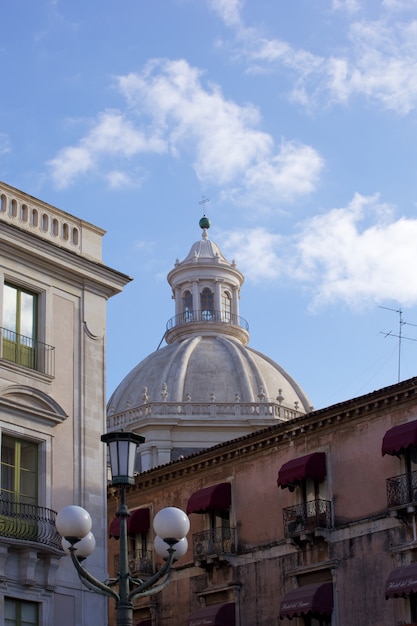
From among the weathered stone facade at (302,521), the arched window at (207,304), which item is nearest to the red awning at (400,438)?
the weathered stone facade at (302,521)

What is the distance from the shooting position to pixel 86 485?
27203 mm

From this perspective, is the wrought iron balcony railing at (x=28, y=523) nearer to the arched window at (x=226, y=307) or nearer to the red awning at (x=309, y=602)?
the red awning at (x=309, y=602)

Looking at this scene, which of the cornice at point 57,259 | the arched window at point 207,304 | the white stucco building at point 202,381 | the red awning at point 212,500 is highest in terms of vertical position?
the arched window at point 207,304

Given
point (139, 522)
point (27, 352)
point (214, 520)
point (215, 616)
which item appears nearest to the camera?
point (27, 352)

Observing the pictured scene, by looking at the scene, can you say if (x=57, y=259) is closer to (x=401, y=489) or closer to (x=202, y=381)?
(x=401, y=489)

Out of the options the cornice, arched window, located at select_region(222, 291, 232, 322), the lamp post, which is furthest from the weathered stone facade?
arched window, located at select_region(222, 291, 232, 322)

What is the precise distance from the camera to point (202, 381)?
6556 centimetres

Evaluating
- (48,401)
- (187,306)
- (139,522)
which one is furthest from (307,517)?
(187,306)

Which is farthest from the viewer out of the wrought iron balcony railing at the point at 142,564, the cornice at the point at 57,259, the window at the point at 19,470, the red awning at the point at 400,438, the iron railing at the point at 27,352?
the wrought iron balcony railing at the point at 142,564

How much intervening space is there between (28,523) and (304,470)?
12.4 meters

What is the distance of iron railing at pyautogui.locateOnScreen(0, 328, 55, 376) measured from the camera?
86.9 feet

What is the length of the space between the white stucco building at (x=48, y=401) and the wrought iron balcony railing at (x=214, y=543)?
12.0 m

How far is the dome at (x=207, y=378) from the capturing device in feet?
211

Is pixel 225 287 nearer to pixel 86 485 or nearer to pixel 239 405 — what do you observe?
pixel 239 405
